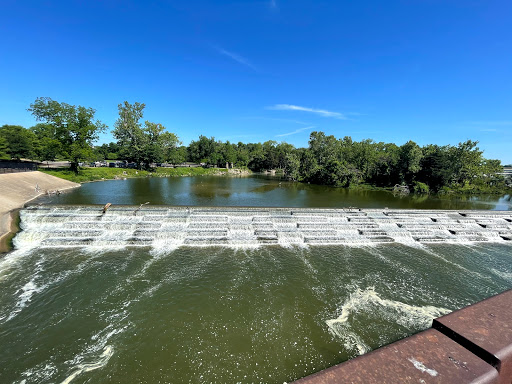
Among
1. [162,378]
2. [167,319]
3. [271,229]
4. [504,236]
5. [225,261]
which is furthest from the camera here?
[504,236]

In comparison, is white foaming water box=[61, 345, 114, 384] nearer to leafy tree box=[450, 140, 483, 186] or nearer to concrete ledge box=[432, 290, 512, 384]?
concrete ledge box=[432, 290, 512, 384]

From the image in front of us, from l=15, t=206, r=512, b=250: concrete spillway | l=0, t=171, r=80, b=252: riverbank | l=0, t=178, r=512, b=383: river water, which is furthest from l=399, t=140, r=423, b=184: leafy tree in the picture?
l=0, t=171, r=80, b=252: riverbank

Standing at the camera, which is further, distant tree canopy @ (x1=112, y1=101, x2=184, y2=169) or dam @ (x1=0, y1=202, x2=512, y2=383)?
distant tree canopy @ (x1=112, y1=101, x2=184, y2=169)

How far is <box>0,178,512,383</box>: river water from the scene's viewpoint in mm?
7172

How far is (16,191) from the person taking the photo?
22797 millimetres

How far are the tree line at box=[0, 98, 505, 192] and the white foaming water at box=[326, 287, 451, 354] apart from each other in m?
43.9

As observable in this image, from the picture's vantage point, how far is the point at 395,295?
35.3 feet

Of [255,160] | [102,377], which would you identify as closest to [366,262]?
[102,377]

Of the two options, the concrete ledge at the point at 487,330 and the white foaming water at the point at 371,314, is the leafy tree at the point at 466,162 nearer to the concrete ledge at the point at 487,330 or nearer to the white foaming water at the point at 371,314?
the white foaming water at the point at 371,314

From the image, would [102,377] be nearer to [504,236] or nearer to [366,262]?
[366,262]

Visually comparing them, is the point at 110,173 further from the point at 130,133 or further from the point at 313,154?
the point at 313,154

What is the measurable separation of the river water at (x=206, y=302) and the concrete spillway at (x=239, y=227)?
250 millimetres

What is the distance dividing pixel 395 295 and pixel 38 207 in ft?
79.1

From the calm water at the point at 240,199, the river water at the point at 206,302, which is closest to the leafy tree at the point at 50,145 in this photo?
the calm water at the point at 240,199
